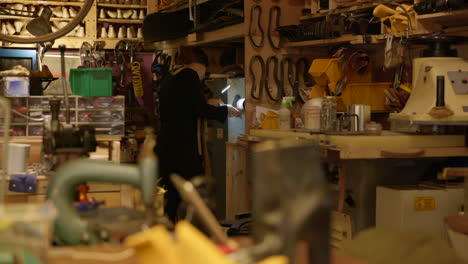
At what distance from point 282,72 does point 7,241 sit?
4.17 metres

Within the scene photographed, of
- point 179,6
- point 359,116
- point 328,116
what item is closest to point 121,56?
point 179,6

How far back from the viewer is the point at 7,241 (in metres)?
1.21

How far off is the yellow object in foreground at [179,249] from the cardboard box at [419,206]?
2.15m

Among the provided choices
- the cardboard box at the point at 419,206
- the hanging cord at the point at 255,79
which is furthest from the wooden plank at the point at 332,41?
the cardboard box at the point at 419,206

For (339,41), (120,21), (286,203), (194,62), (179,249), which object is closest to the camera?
(179,249)

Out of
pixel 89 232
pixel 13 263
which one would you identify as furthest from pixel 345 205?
pixel 13 263

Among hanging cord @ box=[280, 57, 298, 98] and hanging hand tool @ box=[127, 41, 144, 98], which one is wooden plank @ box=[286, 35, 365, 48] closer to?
hanging cord @ box=[280, 57, 298, 98]

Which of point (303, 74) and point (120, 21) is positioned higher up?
point (120, 21)

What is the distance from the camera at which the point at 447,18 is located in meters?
3.56

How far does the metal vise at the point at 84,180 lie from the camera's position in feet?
4.88

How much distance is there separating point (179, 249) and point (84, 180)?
50cm

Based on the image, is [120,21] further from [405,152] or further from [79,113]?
[405,152]

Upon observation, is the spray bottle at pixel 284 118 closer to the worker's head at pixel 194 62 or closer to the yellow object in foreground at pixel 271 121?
the yellow object in foreground at pixel 271 121

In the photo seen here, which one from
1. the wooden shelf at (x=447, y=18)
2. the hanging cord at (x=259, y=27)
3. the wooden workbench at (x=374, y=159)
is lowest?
the wooden workbench at (x=374, y=159)
